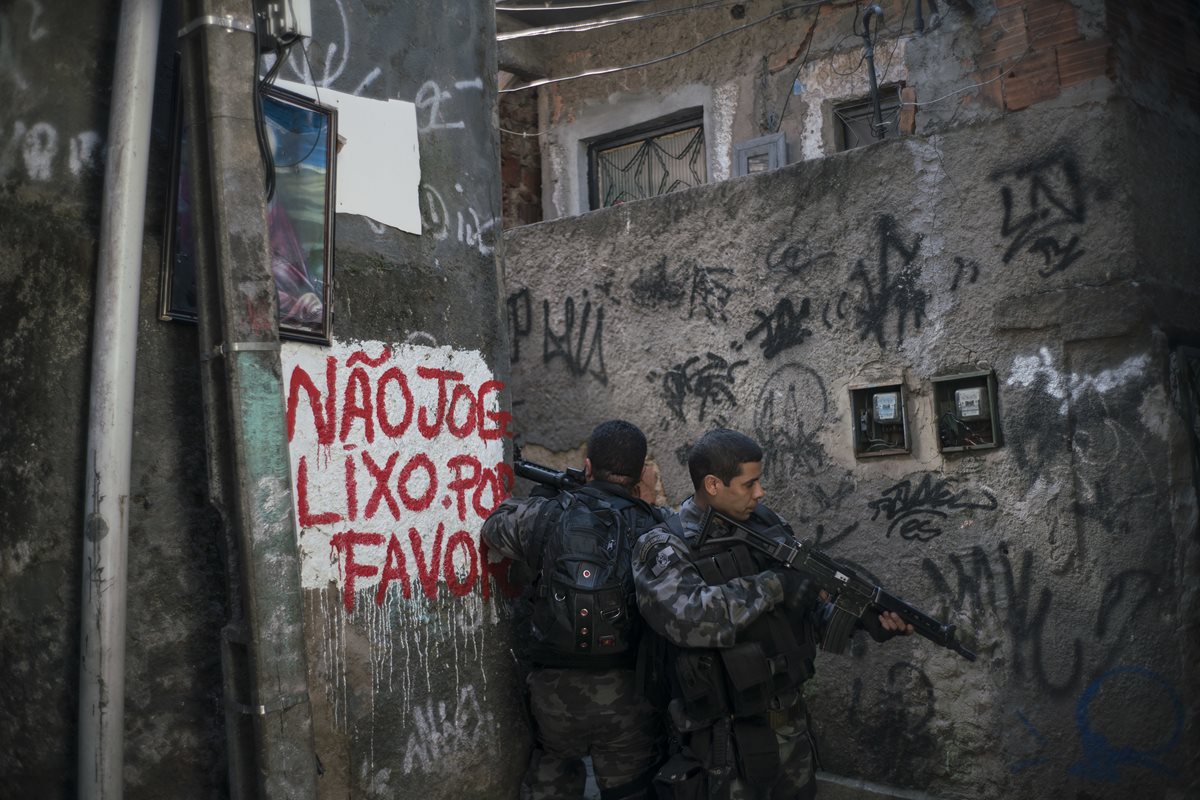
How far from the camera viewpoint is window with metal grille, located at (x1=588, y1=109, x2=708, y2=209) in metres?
9.18

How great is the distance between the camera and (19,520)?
294 centimetres

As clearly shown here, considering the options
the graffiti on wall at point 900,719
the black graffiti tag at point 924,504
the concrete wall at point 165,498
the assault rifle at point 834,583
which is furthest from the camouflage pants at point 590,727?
the black graffiti tag at point 924,504

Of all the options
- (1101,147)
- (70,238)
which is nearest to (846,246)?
(1101,147)

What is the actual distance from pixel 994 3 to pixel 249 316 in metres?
3.41

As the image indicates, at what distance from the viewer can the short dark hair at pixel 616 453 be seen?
12.7 ft

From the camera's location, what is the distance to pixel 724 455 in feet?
11.6

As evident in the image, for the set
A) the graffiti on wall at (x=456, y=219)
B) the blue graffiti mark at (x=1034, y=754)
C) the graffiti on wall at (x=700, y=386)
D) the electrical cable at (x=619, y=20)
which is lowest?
the blue graffiti mark at (x=1034, y=754)

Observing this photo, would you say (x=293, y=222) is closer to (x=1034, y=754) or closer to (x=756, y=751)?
(x=756, y=751)

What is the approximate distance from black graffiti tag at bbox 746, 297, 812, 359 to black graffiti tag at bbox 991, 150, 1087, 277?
88 centimetres

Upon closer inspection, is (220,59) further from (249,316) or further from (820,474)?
(820,474)

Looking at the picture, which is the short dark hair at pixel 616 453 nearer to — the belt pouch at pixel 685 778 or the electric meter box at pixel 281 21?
the belt pouch at pixel 685 778

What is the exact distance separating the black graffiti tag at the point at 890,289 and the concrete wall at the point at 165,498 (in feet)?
6.27

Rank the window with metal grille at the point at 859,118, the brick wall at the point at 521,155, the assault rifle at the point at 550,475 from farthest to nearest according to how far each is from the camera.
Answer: the brick wall at the point at 521,155 < the window with metal grille at the point at 859,118 < the assault rifle at the point at 550,475

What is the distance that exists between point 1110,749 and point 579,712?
193 centimetres
